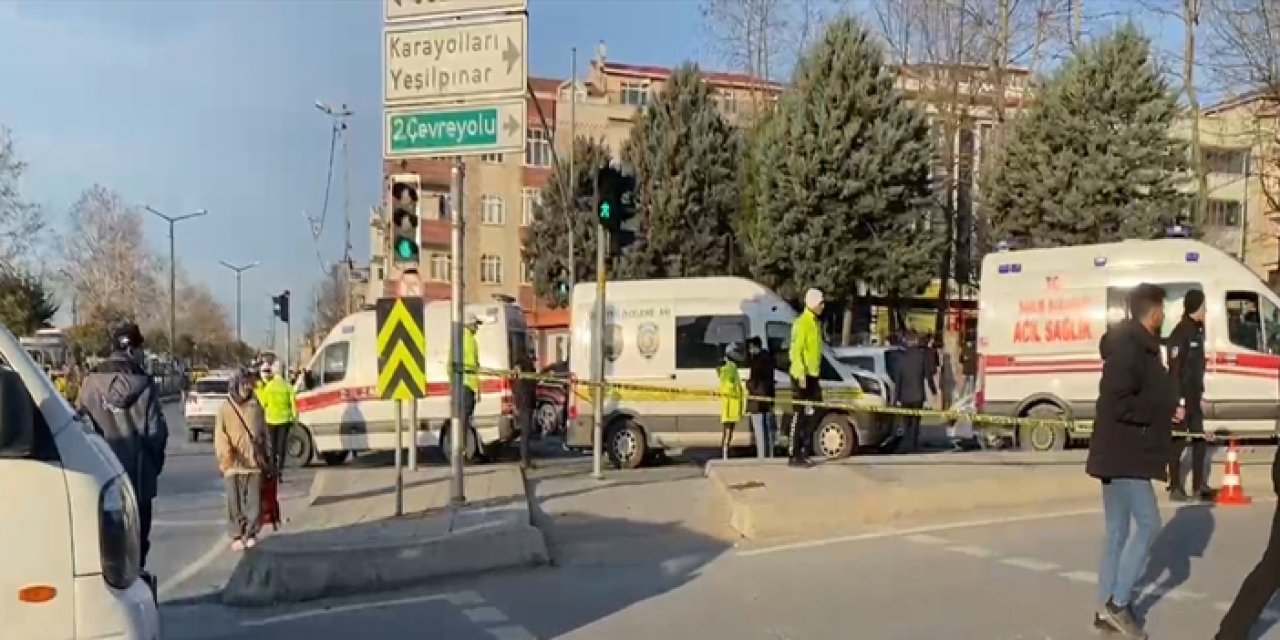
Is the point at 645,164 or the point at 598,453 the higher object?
the point at 645,164

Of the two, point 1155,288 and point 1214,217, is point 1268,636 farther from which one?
point 1214,217

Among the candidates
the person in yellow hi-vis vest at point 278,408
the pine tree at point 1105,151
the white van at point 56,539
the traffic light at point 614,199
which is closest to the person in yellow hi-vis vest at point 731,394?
the traffic light at point 614,199

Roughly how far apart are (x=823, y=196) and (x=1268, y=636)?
94.6 ft

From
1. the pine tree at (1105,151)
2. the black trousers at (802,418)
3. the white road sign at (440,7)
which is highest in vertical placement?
the pine tree at (1105,151)

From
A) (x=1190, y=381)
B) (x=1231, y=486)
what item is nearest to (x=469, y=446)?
(x=1190, y=381)

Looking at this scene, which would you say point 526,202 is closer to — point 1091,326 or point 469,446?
point 469,446

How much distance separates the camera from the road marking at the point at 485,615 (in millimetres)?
8062

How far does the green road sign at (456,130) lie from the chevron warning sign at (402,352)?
4.85 feet

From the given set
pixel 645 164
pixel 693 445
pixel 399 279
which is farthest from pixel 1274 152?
pixel 399 279

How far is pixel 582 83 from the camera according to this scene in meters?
64.1

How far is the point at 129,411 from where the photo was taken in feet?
28.7

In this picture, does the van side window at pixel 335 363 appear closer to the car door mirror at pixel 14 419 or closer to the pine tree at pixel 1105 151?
the car door mirror at pixel 14 419

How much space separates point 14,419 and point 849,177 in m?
32.5

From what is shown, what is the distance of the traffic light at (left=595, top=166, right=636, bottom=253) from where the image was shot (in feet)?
47.2
